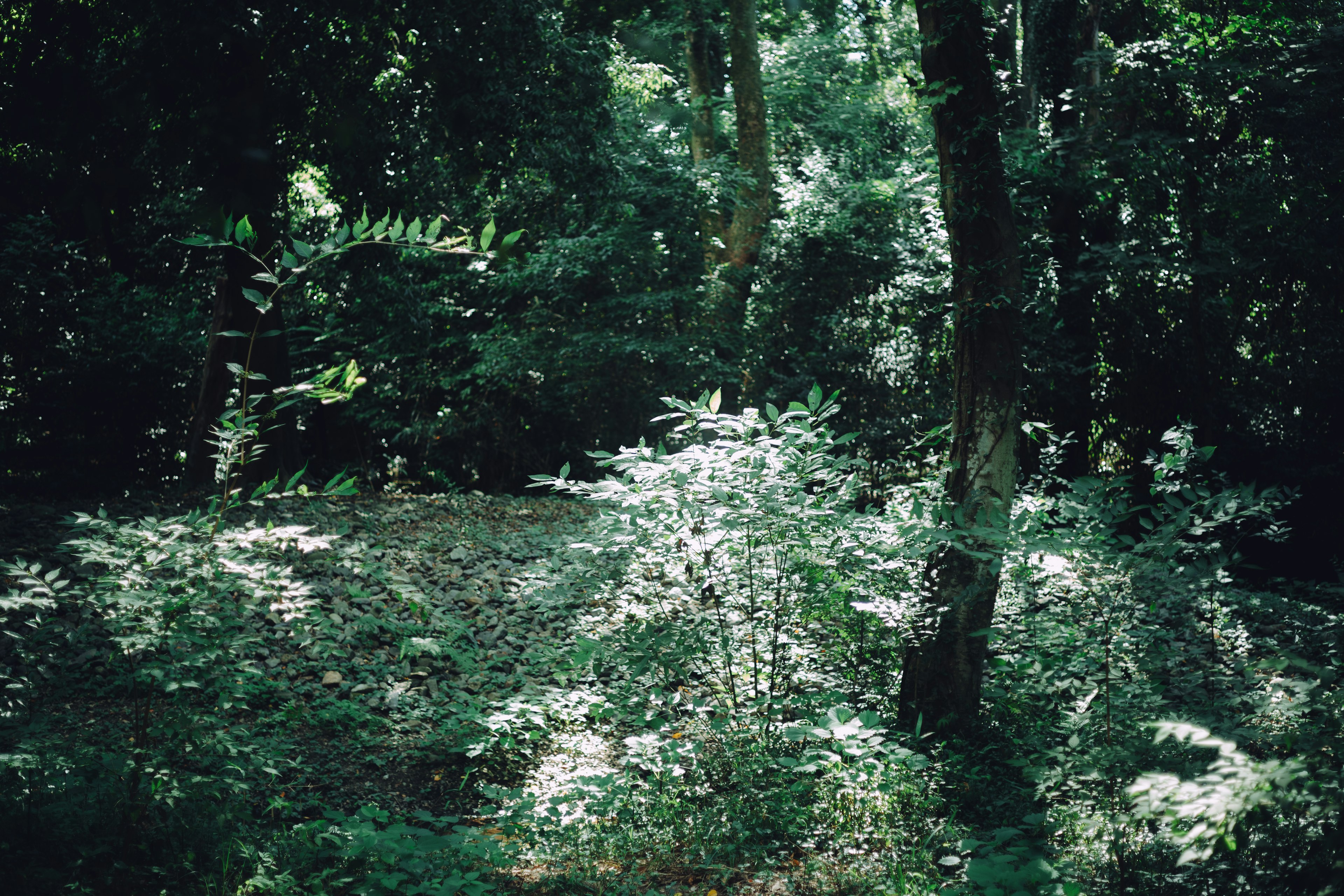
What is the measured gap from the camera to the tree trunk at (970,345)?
12.7ft

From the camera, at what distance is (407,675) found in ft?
15.8

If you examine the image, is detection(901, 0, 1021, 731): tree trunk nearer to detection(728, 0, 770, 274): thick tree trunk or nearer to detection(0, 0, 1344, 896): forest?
detection(0, 0, 1344, 896): forest

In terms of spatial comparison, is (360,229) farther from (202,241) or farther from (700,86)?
(700,86)

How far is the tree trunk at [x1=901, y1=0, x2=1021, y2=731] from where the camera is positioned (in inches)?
152

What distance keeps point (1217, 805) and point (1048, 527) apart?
2.42 metres

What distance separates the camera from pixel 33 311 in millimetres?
7742

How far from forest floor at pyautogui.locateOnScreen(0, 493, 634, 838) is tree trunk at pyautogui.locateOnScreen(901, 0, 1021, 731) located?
1576 millimetres

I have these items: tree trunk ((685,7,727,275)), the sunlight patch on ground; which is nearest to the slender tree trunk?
tree trunk ((685,7,727,275))

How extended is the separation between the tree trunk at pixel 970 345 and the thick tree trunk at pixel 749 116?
24.6 feet

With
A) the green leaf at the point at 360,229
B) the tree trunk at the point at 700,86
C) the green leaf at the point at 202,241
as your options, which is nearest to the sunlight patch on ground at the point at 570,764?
the green leaf at the point at 360,229

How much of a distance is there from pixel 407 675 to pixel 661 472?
2396 mm

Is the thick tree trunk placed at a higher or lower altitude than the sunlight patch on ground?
higher

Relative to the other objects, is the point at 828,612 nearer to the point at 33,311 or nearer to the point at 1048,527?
the point at 1048,527

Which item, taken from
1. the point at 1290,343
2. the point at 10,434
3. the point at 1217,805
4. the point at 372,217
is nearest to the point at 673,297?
the point at 372,217
